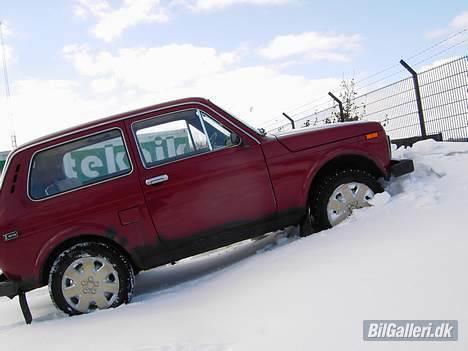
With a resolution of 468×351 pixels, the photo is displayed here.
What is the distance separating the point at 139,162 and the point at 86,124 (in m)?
0.68

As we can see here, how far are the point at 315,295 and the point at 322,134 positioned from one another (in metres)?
2.12

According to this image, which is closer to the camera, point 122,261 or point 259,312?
point 259,312

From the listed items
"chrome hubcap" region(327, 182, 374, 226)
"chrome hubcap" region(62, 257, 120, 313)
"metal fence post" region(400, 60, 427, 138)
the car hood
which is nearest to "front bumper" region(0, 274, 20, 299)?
"chrome hubcap" region(62, 257, 120, 313)

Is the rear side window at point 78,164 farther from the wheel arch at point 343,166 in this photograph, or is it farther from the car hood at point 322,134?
the wheel arch at point 343,166

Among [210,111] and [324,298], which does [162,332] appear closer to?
[324,298]

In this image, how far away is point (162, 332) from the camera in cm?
308

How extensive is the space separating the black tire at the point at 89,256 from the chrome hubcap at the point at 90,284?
0.03 m

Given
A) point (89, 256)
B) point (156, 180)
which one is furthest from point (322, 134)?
point (89, 256)

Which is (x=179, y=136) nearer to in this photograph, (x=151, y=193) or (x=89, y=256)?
(x=151, y=193)

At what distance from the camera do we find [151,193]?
420 centimetres

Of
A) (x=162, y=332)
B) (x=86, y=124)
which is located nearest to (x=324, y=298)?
(x=162, y=332)

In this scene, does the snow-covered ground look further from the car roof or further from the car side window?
the car roof

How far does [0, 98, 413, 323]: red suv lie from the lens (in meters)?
4.04

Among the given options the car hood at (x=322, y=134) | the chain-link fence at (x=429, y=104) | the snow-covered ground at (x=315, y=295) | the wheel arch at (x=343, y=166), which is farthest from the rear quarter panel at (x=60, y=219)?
the chain-link fence at (x=429, y=104)
